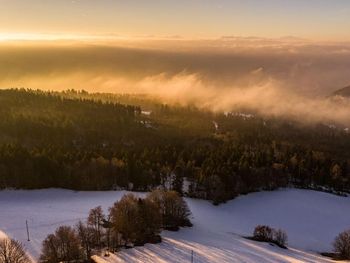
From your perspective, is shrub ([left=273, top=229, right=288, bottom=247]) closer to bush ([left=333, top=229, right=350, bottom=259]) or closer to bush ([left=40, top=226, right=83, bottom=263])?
bush ([left=333, top=229, right=350, bottom=259])

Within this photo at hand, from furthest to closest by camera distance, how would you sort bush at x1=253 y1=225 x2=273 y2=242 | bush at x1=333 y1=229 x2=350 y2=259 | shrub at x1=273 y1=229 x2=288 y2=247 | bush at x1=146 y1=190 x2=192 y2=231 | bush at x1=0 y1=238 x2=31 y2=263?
1. bush at x1=253 y1=225 x2=273 y2=242
2. shrub at x1=273 y1=229 x2=288 y2=247
3. bush at x1=146 y1=190 x2=192 y2=231
4. bush at x1=333 y1=229 x2=350 y2=259
5. bush at x1=0 y1=238 x2=31 y2=263

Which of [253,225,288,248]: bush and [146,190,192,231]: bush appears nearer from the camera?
[146,190,192,231]: bush

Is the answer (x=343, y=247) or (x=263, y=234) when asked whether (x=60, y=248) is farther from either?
(x=343, y=247)

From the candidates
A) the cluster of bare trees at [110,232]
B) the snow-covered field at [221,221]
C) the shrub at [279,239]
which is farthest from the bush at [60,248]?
the shrub at [279,239]

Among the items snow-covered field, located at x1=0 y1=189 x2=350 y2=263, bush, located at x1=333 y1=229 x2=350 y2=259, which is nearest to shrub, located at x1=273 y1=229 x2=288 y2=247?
snow-covered field, located at x1=0 y1=189 x2=350 y2=263

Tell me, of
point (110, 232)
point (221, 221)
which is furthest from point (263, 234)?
point (110, 232)

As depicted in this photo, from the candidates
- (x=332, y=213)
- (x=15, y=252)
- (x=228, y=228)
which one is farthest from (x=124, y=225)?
(x=332, y=213)
